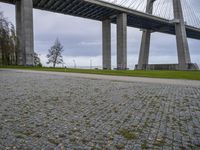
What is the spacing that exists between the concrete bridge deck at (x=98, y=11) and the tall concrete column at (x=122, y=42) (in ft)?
5.37

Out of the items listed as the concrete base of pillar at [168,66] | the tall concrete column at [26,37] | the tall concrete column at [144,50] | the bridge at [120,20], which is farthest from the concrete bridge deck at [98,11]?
the concrete base of pillar at [168,66]

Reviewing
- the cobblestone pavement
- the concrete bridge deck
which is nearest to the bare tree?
the concrete bridge deck

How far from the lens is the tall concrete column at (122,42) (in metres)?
47.9

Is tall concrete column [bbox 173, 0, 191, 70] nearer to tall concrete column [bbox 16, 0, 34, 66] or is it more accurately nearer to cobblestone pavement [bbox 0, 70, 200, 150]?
tall concrete column [bbox 16, 0, 34, 66]

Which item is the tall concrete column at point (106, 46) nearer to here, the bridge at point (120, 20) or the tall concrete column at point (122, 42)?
the bridge at point (120, 20)

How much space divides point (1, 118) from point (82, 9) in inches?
1816

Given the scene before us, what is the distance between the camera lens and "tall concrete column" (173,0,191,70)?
51.4 meters

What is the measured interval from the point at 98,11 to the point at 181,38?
20127 mm

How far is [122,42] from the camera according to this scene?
47938 mm

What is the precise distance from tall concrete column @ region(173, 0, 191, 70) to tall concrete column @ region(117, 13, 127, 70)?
515 inches

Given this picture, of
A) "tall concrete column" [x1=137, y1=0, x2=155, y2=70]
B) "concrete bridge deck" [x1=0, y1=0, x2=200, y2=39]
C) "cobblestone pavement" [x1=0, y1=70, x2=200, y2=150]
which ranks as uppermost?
"concrete bridge deck" [x1=0, y1=0, x2=200, y2=39]

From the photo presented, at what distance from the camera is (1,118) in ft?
15.0

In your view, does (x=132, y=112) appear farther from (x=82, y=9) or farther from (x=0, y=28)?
(x=82, y=9)

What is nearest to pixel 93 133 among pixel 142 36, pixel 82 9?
pixel 82 9
